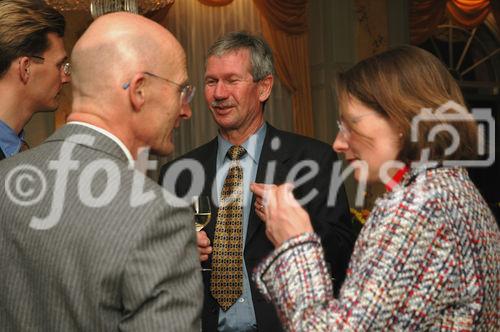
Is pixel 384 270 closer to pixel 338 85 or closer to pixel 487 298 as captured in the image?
pixel 487 298

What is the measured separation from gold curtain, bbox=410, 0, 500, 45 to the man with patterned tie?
6.09m

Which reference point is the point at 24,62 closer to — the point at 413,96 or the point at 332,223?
the point at 332,223

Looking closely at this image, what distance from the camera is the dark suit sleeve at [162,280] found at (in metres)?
1.34

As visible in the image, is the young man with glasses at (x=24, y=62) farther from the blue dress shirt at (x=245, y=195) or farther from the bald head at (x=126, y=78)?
the bald head at (x=126, y=78)

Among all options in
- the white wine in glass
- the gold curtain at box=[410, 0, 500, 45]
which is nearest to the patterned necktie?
the white wine in glass

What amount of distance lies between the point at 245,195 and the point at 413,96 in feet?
3.88

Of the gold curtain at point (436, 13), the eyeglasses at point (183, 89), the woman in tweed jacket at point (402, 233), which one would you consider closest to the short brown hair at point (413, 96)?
the woman in tweed jacket at point (402, 233)

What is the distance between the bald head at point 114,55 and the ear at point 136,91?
13mm

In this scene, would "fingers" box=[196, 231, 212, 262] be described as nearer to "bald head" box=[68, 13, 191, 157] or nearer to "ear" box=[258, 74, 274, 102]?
"bald head" box=[68, 13, 191, 157]

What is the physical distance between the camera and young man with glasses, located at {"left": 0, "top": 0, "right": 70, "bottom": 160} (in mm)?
2363

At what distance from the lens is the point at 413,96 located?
1681 millimetres

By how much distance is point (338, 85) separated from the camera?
5.97ft

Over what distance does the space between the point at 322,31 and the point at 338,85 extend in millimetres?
6567

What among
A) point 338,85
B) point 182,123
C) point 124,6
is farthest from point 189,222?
point 182,123
